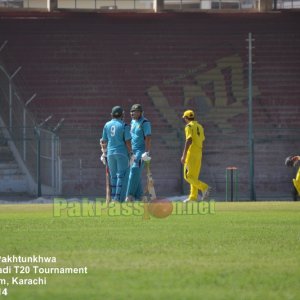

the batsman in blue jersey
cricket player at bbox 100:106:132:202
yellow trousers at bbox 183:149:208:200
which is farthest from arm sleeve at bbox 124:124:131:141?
yellow trousers at bbox 183:149:208:200

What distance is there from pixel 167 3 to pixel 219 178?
7.27 m

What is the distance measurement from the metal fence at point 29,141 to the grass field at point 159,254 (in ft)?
39.7

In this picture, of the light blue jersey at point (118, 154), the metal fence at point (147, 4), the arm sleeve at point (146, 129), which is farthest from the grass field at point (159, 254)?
the metal fence at point (147, 4)

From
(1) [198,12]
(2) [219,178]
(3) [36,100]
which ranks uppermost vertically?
(1) [198,12]

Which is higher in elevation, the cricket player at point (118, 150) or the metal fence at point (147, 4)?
the metal fence at point (147, 4)

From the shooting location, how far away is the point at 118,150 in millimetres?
24219

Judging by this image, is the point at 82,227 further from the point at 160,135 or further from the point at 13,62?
the point at 13,62

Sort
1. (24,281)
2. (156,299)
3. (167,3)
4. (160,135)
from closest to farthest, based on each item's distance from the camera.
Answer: (156,299) < (24,281) < (160,135) < (167,3)

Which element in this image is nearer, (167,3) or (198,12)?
(198,12)

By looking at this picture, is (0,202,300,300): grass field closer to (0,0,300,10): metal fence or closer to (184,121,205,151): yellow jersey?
(184,121,205,151): yellow jersey


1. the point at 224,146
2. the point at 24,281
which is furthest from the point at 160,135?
the point at 24,281

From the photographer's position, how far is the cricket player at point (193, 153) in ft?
83.4

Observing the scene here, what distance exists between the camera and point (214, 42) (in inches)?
1448

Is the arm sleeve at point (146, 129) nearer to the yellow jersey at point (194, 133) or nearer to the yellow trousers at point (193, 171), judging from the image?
the yellow jersey at point (194, 133)
